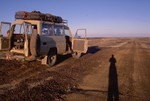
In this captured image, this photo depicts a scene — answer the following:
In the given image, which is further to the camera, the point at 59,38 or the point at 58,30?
the point at 58,30

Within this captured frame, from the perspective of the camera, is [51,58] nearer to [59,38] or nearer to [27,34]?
[59,38]

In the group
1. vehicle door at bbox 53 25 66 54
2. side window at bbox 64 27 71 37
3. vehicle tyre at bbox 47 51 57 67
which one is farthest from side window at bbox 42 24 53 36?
side window at bbox 64 27 71 37

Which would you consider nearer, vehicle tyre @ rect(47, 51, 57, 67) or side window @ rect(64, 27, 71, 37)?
vehicle tyre @ rect(47, 51, 57, 67)

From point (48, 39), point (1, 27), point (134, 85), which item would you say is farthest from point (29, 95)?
point (1, 27)

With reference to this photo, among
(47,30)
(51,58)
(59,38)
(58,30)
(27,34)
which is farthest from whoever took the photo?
(58,30)

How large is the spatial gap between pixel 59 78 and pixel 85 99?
2358mm

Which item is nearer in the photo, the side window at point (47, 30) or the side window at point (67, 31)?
the side window at point (47, 30)

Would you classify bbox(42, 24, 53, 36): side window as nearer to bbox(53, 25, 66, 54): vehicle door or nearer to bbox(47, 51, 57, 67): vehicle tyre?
bbox(53, 25, 66, 54): vehicle door

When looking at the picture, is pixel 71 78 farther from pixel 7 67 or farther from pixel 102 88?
pixel 7 67

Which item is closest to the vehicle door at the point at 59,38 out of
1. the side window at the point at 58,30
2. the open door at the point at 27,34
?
the side window at the point at 58,30

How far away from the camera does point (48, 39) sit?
30.4 feet

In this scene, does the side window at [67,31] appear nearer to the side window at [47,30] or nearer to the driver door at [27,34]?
the side window at [47,30]

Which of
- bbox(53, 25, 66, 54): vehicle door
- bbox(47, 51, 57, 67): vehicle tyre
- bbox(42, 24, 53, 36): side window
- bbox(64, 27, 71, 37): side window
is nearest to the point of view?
bbox(42, 24, 53, 36): side window

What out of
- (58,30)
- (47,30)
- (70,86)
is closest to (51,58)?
(47,30)
